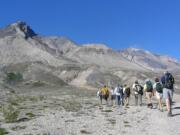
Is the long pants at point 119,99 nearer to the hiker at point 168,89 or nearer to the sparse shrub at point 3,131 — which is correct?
the hiker at point 168,89

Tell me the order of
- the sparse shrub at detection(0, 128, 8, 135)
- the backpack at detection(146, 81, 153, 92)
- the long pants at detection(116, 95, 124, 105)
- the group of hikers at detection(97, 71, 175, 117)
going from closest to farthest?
1. the sparse shrub at detection(0, 128, 8, 135)
2. the group of hikers at detection(97, 71, 175, 117)
3. the backpack at detection(146, 81, 153, 92)
4. the long pants at detection(116, 95, 124, 105)

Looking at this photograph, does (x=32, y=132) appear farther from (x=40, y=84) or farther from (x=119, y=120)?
(x=40, y=84)

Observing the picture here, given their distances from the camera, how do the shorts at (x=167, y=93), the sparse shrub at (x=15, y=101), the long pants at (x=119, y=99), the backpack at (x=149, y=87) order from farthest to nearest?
the sparse shrub at (x=15, y=101), the long pants at (x=119, y=99), the backpack at (x=149, y=87), the shorts at (x=167, y=93)

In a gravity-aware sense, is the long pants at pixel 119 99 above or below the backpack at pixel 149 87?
below

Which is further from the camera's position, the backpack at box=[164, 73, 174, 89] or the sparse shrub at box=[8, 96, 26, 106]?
the sparse shrub at box=[8, 96, 26, 106]

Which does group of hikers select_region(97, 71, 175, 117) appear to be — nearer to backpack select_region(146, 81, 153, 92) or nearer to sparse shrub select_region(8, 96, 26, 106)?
backpack select_region(146, 81, 153, 92)

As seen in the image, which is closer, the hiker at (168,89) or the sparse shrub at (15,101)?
the hiker at (168,89)

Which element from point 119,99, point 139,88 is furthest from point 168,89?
point 119,99

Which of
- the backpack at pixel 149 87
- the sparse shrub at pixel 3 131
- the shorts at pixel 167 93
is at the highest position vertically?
the backpack at pixel 149 87

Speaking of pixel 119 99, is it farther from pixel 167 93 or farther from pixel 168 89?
pixel 167 93

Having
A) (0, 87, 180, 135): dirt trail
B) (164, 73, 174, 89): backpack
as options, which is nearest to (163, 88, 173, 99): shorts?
(164, 73, 174, 89): backpack

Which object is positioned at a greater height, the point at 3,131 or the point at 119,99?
the point at 119,99

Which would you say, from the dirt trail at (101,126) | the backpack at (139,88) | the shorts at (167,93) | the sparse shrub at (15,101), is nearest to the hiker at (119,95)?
the backpack at (139,88)

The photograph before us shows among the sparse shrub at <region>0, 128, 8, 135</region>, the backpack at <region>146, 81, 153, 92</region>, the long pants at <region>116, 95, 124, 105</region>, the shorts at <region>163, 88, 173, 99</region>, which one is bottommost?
the sparse shrub at <region>0, 128, 8, 135</region>
